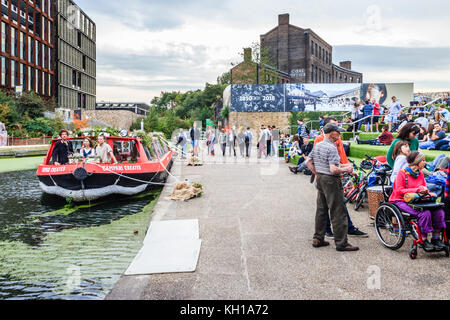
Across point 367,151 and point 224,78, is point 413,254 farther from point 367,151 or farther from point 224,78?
point 224,78

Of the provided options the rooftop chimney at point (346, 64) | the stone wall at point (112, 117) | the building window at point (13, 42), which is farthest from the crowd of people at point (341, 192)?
the rooftop chimney at point (346, 64)

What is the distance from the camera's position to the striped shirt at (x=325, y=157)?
5348 mm

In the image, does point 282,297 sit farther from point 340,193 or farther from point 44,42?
point 44,42

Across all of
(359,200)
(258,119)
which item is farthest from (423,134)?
(258,119)

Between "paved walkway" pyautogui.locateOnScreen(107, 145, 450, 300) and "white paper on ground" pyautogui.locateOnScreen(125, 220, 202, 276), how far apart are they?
0.46 feet

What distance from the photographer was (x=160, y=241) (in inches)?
239

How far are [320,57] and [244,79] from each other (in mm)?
16863

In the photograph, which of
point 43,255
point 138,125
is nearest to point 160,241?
point 43,255

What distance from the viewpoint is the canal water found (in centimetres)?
479

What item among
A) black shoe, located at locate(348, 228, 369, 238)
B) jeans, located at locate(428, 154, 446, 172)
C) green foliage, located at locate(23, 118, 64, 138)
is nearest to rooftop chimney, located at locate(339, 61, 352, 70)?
green foliage, located at locate(23, 118, 64, 138)

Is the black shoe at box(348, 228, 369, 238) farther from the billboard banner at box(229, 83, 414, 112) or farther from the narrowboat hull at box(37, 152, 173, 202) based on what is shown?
the billboard banner at box(229, 83, 414, 112)

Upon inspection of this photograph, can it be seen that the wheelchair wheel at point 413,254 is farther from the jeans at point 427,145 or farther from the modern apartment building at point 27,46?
the modern apartment building at point 27,46

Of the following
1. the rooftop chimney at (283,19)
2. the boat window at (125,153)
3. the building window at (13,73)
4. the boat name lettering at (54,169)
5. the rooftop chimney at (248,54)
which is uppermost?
the rooftop chimney at (283,19)

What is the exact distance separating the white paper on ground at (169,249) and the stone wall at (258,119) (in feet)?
117
